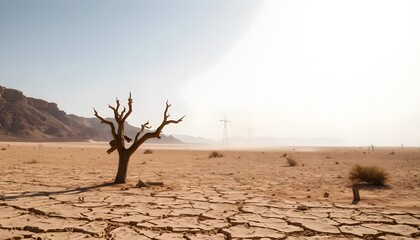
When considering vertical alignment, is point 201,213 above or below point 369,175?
below

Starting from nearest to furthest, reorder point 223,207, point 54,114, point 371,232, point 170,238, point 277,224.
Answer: point 170,238 → point 371,232 → point 277,224 → point 223,207 → point 54,114

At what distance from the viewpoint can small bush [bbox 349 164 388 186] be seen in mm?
10055

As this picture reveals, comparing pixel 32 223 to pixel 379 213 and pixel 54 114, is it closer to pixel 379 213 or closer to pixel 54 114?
pixel 379 213

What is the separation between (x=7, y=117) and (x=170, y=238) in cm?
11398

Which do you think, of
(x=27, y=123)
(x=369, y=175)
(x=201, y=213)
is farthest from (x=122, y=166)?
(x=27, y=123)

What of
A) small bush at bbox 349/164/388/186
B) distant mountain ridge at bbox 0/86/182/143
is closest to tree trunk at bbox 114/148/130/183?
small bush at bbox 349/164/388/186

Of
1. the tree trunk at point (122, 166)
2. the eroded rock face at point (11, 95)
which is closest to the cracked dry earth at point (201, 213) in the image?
the tree trunk at point (122, 166)

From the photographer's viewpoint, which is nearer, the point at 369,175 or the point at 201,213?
the point at 201,213

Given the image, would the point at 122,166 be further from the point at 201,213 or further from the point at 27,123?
the point at 27,123

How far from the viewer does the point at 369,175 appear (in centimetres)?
1033

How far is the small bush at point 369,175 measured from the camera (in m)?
10.1

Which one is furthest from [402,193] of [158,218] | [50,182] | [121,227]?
[50,182]

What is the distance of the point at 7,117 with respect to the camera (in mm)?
97750

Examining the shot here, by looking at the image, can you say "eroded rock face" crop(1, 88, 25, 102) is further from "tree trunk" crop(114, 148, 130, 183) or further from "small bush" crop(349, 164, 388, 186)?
"small bush" crop(349, 164, 388, 186)
